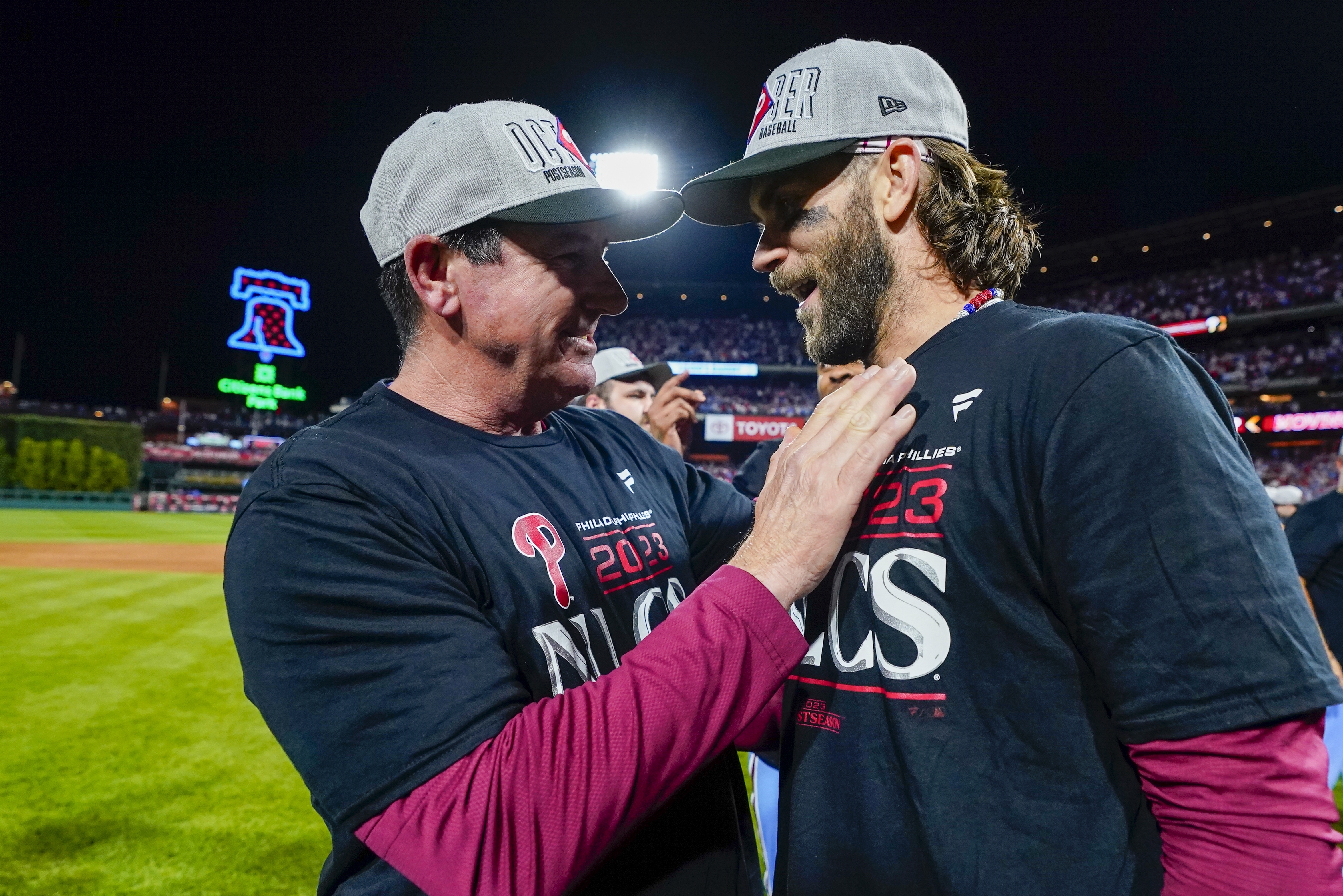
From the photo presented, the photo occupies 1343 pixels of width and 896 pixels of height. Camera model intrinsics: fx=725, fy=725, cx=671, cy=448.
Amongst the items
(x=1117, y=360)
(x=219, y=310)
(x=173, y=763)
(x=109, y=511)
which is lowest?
(x=109, y=511)

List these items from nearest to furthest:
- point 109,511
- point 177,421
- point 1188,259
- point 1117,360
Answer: point 1117,360 < point 1188,259 < point 109,511 < point 177,421

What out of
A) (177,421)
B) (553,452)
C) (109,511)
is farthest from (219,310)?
(553,452)

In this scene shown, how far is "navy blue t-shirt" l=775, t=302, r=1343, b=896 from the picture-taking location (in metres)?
1.10

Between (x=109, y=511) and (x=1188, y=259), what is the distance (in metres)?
57.6

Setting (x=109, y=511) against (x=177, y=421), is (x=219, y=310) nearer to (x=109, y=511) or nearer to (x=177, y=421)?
(x=177, y=421)

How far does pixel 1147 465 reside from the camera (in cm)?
115

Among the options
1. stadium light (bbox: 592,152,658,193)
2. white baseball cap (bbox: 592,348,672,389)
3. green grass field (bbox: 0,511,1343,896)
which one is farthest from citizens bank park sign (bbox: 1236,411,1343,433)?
green grass field (bbox: 0,511,1343,896)

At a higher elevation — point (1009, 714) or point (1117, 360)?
point (1117, 360)

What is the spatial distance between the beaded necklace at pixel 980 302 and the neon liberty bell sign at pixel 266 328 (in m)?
46.8

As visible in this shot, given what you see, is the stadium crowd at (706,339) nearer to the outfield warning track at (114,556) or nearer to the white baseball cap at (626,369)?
the outfield warning track at (114,556)

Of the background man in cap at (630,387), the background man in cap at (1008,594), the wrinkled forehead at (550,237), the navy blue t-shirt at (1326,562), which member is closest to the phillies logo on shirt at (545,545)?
the background man in cap at (1008,594)

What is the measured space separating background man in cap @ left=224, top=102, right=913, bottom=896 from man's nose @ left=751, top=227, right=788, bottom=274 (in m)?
0.40

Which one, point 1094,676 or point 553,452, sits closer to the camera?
point 1094,676

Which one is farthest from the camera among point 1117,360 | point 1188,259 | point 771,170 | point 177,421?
point 177,421
